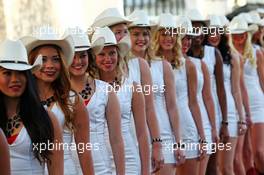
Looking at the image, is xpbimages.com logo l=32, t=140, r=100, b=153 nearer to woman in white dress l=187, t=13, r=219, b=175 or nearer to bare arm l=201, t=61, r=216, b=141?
woman in white dress l=187, t=13, r=219, b=175

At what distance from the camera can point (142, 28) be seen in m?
8.37

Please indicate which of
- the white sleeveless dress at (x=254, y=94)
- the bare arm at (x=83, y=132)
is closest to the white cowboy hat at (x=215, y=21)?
the white sleeveless dress at (x=254, y=94)

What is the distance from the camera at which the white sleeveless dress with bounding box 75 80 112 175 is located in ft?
22.0

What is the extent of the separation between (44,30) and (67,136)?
857 millimetres

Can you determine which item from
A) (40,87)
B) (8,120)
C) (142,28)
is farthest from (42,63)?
(142,28)

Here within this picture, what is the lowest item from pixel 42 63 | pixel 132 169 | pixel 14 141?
pixel 132 169

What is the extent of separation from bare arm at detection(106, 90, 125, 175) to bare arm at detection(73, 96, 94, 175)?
1.26 feet

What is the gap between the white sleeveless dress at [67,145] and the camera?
6.27 m

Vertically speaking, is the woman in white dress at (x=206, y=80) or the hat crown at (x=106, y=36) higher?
the hat crown at (x=106, y=36)

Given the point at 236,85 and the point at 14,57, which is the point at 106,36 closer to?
the point at 14,57

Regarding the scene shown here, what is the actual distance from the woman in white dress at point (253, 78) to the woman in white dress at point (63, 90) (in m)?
4.97

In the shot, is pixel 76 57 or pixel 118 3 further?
pixel 118 3

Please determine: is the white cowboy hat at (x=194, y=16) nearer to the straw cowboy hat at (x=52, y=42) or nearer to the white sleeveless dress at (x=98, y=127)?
the white sleeveless dress at (x=98, y=127)

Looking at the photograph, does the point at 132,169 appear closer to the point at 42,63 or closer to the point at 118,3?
the point at 42,63
